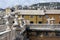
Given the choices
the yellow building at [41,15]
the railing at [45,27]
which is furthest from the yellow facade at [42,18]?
the railing at [45,27]

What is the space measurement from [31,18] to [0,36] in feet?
117

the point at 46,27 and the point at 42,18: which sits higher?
the point at 46,27

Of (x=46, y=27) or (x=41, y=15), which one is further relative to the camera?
(x=41, y=15)

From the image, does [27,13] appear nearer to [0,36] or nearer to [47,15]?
[47,15]

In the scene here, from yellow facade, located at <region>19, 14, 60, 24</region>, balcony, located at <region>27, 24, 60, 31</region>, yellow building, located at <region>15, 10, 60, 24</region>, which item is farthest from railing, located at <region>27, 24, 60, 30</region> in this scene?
yellow facade, located at <region>19, 14, 60, 24</region>

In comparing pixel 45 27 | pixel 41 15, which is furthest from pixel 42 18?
pixel 45 27

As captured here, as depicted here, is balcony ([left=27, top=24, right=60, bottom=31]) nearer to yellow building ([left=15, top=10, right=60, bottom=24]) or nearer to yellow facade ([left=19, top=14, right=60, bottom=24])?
yellow building ([left=15, top=10, right=60, bottom=24])

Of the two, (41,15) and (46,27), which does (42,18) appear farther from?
(46,27)

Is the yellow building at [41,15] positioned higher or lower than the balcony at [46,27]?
lower

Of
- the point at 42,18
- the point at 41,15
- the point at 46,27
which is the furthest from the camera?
the point at 42,18

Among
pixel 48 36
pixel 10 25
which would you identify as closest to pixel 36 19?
pixel 48 36

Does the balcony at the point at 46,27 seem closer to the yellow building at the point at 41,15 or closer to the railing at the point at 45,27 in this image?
the railing at the point at 45,27

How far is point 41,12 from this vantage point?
4494 cm

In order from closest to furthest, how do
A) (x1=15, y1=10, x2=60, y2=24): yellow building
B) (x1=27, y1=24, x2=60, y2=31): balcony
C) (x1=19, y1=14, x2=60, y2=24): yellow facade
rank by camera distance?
(x1=27, y1=24, x2=60, y2=31): balcony → (x1=15, y1=10, x2=60, y2=24): yellow building → (x1=19, y1=14, x2=60, y2=24): yellow facade
